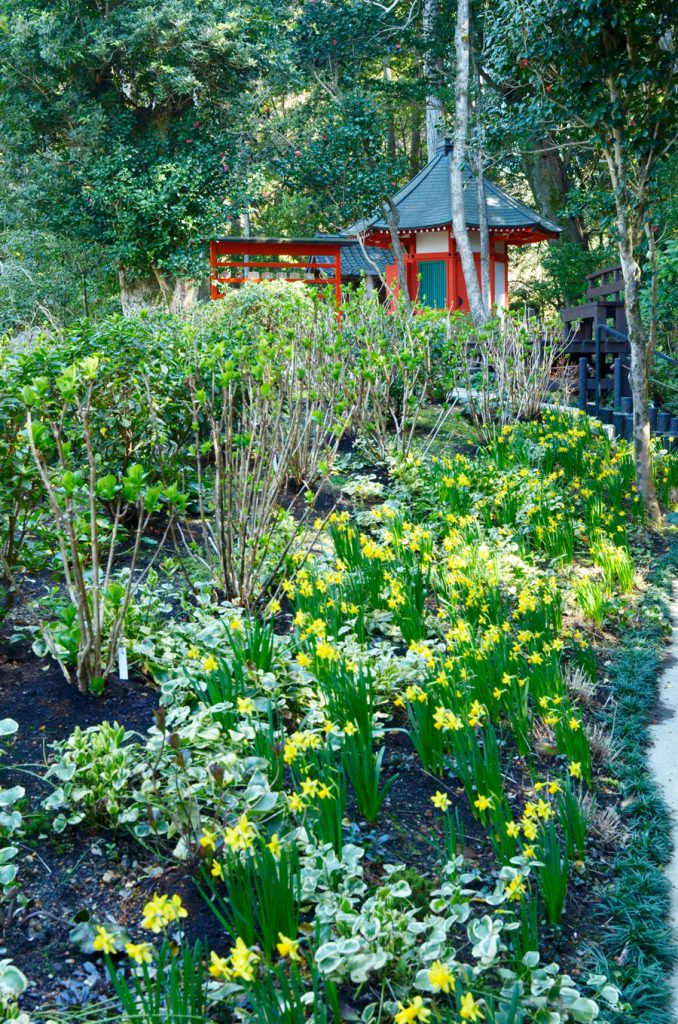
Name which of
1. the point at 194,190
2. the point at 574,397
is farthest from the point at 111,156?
the point at 574,397

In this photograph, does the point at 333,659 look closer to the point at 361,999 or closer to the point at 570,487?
the point at 361,999

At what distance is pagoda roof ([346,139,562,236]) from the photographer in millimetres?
19125

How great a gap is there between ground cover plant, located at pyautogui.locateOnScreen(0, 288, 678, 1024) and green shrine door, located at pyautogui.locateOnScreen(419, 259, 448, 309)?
51.4 feet

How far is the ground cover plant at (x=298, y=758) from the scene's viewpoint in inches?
73.9

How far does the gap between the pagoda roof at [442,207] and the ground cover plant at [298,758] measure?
1527cm

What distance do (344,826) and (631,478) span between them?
4676mm

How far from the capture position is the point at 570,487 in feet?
20.0

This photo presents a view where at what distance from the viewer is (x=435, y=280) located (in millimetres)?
20312

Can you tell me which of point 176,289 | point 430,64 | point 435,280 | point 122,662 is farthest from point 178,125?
point 122,662

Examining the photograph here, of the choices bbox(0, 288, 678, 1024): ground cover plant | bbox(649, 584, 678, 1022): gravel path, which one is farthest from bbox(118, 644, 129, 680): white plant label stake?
bbox(649, 584, 678, 1022): gravel path

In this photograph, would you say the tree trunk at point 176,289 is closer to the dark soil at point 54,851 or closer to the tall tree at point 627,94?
the tall tree at point 627,94

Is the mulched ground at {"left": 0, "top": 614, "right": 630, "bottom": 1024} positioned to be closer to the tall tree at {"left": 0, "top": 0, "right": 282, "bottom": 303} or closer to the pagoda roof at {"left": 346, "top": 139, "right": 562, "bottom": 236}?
the tall tree at {"left": 0, "top": 0, "right": 282, "bottom": 303}

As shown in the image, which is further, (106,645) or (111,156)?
(111,156)

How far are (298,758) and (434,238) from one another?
62.8 ft
